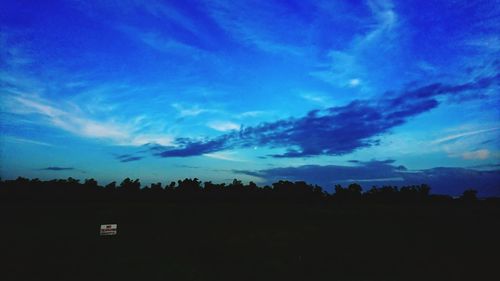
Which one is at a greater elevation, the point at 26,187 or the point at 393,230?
the point at 26,187

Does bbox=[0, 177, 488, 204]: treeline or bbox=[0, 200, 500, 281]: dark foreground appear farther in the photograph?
bbox=[0, 177, 488, 204]: treeline

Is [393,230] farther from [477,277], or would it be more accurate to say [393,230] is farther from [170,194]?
[170,194]

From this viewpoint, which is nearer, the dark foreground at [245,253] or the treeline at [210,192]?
the dark foreground at [245,253]

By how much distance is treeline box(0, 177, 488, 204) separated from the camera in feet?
508

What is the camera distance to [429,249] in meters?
43.9

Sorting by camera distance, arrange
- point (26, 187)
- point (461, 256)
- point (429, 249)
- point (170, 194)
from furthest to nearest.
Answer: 1. point (170, 194)
2. point (26, 187)
3. point (429, 249)
4. point (461, 256)

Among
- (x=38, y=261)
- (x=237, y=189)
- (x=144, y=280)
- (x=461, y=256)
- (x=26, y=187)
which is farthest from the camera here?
(x=237, y=189)

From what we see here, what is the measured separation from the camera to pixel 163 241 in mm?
45938

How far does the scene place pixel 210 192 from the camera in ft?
591

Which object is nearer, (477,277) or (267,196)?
(477,277)

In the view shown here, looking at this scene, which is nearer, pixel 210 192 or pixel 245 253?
pixel 245 253

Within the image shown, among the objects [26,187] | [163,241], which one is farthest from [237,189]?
[163,241]

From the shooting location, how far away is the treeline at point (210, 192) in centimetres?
15488

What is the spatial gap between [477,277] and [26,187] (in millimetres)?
166677
